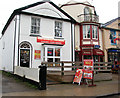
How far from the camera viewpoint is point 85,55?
17.6 metres

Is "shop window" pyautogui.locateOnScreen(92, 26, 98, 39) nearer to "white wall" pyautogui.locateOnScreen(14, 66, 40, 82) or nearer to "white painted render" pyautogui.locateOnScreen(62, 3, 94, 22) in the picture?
"white painted render" pyautogui.locateOnScreen(62, 3, 94, 22)

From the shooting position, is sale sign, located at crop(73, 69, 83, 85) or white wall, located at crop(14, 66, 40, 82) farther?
sale sign, located at crop(73, 69, 83, 85)

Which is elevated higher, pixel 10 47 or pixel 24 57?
pixel 10 47

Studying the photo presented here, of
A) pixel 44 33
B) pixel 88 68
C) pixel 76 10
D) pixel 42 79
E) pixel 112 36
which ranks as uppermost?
pixel 76 10

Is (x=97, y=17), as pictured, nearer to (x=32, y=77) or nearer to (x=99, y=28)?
(x=99, y=28)

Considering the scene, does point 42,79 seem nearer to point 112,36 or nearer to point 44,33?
point 44,33

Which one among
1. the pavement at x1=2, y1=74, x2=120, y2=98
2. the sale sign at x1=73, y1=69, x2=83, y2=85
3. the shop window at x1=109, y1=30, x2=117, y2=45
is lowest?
the pavement at x1=2, y1=74, x2=120, y2=98

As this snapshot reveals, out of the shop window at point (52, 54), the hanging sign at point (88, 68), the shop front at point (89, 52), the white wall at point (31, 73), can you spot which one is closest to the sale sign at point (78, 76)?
the hanging sign at point (88, 68)

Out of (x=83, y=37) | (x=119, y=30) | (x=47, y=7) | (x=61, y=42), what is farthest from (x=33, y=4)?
(x=119, y=30)

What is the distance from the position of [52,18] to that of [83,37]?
207 inches

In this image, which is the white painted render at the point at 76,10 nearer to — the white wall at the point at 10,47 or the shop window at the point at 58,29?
the shop window at the point at 58,29

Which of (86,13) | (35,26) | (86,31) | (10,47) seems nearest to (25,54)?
(10,47)

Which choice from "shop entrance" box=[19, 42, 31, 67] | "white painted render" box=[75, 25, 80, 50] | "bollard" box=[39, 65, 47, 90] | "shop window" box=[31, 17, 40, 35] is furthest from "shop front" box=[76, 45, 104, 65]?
"bollard" box=[39, 65, 47, 90]

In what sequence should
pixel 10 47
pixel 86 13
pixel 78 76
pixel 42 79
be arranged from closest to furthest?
1. pixel 42 79
2. pixel 78 76
3. pixel 10 47
4. pixel 86 13
